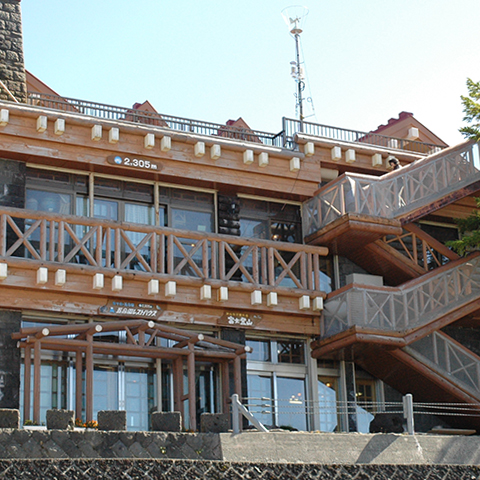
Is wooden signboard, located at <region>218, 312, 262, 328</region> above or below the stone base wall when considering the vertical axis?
above

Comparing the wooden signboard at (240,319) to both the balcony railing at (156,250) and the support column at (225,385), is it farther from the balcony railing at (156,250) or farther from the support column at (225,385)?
the support column at (225,385)

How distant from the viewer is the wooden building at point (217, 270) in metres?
22.0

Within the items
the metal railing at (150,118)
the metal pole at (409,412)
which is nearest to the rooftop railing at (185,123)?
the metal railing at (150,118)

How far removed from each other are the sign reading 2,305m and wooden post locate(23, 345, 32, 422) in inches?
200

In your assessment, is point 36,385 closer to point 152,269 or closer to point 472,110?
point 152,269

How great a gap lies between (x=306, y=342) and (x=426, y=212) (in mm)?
4347

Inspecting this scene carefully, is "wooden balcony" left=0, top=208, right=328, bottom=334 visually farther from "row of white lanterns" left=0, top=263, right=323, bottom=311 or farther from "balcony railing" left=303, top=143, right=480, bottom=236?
"balcony railing" left=303, top=143, right=480, bottom=236

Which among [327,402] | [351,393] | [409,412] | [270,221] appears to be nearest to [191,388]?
[327,402]

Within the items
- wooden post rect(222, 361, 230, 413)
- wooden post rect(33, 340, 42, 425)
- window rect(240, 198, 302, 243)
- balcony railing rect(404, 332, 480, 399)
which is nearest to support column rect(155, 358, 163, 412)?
wooden post rect(222, 361, 230, 413)

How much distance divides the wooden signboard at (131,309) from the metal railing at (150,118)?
4683 millimetres

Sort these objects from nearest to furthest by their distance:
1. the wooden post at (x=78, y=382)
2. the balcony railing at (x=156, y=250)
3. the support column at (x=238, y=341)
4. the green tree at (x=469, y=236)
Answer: the wooden post at (x=78, y=382)
the balcony railing at (x=156, y=250)
the support column at (x=238, y=341)
the green tree at (x=469, y=236)

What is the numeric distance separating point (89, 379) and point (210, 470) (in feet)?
14.3

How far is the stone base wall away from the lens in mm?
16078

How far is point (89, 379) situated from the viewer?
20.7m
